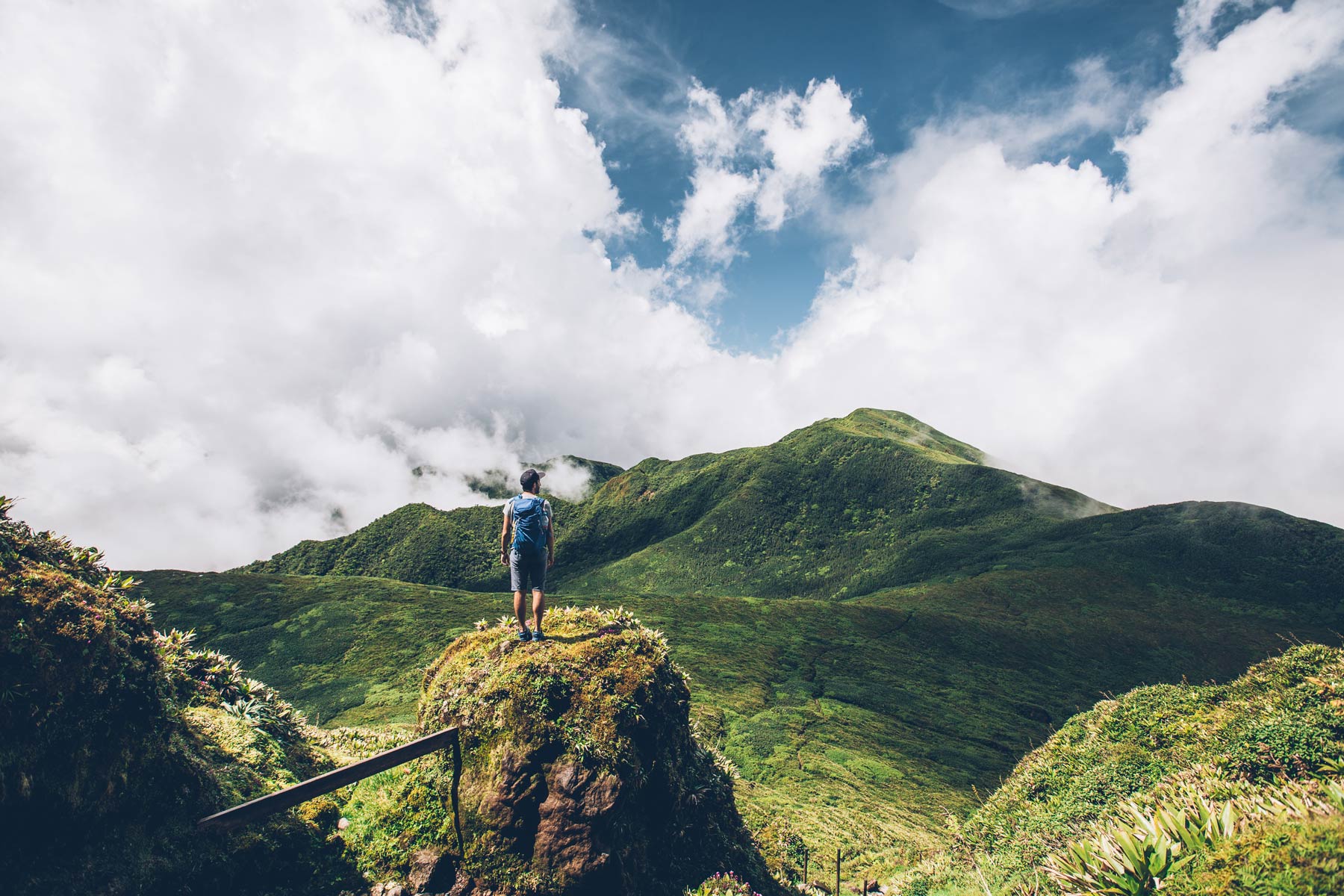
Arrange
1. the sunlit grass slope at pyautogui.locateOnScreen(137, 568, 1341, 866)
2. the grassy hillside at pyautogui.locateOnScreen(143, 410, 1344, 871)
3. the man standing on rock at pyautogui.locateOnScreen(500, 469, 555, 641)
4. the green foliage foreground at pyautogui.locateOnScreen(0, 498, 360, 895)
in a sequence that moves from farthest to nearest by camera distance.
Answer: the grassy hillside at pyautogui.locateOnScreen(143, 410, 1344, 871) < the sunlit grass slope at pyautogui.locateOnScreen(137, 568, 1341, 866) < the man standing on rock at pyautogui.locateOnScreen(500, 469, 555, 641) < the green foliage foreground at pyautogui.locateOnScreen(0, 498, 360, 895)

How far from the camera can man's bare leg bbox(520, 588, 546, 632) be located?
884 cm

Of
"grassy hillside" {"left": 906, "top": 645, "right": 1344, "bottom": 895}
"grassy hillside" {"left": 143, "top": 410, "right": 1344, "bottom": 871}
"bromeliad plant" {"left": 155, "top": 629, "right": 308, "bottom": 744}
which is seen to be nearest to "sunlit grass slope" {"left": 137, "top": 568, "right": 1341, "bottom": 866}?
"grassy hillside" {"left": 143, "top": 410, "right": 1344, "bottom": 871}

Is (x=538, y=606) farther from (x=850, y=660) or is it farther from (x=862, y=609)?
(x=862, y=609)

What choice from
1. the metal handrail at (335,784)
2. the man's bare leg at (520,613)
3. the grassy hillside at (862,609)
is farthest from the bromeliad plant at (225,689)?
the grassy hillside at (862,609)

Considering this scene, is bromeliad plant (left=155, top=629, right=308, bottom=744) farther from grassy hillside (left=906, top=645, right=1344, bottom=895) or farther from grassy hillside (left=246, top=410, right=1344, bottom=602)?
grassy hillside (left=246, top=410, right=1344, bottom=602)

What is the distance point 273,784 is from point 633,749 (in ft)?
16.7

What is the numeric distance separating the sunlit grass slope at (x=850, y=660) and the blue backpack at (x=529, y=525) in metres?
13.0

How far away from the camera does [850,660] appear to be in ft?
169

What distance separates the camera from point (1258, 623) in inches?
2968

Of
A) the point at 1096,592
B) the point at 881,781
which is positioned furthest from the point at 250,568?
the point at 1096,592

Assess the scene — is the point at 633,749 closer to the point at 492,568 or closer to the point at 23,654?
the point at 23,654

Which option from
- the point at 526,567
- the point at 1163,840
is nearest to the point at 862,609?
the point at 1163,840

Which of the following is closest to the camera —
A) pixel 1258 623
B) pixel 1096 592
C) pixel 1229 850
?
pixel 1229 850

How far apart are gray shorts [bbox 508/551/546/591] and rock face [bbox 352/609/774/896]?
47.6 inches
